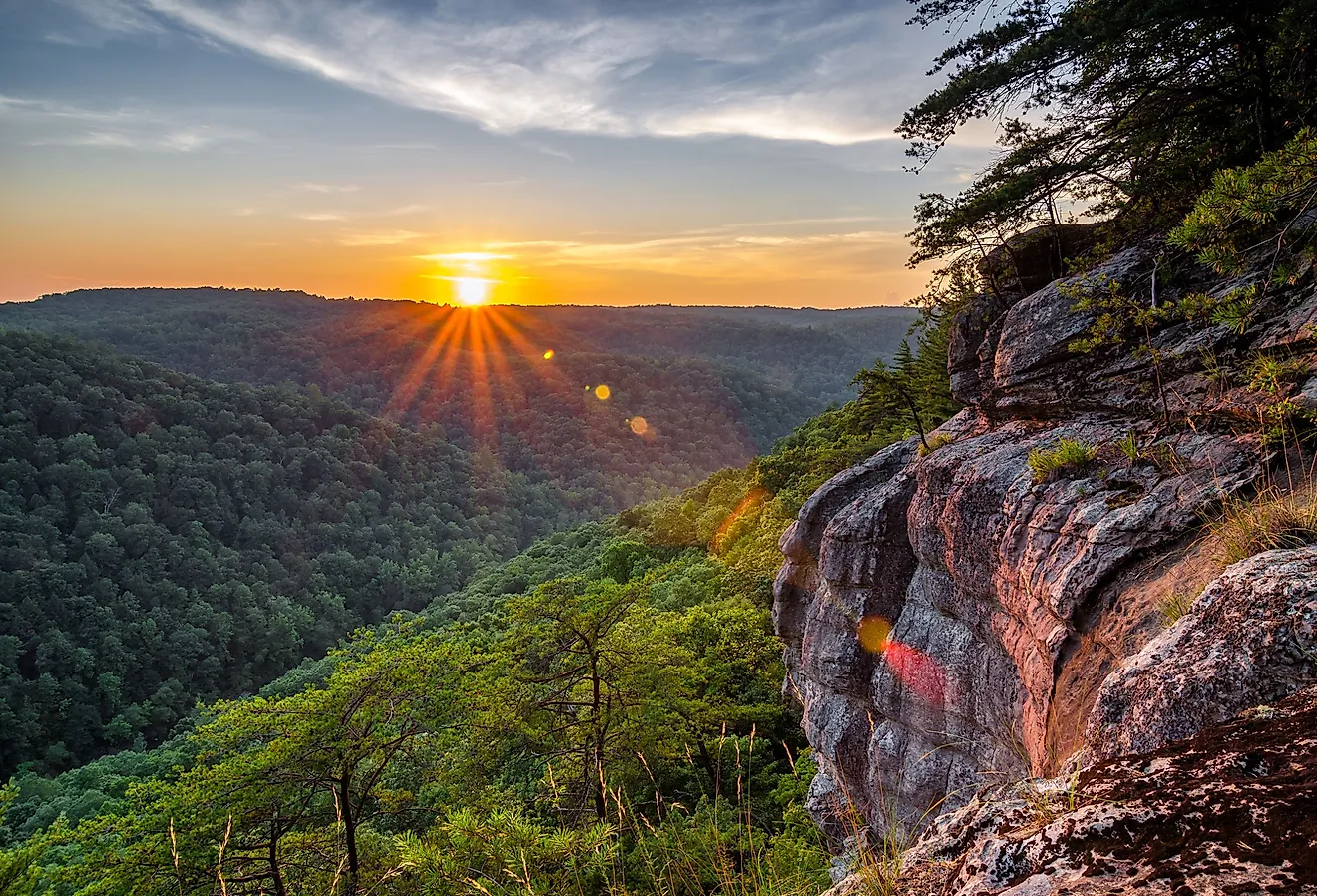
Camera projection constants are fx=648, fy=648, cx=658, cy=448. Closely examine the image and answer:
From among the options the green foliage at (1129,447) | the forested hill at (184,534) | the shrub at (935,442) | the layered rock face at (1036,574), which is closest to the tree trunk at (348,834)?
the layered rock face at (1036,574)

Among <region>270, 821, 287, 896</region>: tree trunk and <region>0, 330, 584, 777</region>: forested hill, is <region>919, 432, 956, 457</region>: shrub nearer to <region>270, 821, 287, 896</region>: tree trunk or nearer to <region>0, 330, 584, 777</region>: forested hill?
<region>270, 821, 287, 896</region>: tree trunk

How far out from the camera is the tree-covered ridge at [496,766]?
815 centimetres

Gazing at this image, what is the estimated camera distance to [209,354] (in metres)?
157

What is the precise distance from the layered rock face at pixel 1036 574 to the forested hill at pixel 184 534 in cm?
6286

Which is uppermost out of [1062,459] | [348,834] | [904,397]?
[904,397]

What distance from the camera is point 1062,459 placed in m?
5.46

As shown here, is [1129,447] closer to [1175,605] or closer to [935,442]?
[1175,605]

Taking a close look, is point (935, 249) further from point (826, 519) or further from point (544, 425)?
point (544, 425)

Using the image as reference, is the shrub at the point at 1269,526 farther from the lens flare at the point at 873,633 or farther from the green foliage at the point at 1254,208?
the lens flare at the point at 873,633

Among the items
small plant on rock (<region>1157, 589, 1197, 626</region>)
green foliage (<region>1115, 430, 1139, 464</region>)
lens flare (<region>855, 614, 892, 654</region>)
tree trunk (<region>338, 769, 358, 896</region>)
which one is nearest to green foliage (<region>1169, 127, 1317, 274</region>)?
green foliage (<region>1115, 430, 1139, 464</region>)

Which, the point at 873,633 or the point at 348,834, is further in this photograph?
the point at 348,834

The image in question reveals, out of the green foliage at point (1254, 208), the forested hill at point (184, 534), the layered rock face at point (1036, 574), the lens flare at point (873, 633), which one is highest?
the green foliage at point (1254, 208)

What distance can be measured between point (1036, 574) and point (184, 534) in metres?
86.6

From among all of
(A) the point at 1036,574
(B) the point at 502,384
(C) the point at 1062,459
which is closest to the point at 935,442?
(C) the point at 1062,459
